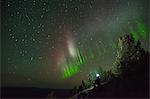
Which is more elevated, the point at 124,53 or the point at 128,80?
the point at 124,53

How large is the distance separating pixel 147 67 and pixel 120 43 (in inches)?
558

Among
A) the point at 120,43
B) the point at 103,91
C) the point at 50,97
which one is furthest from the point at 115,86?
the point at 50,97

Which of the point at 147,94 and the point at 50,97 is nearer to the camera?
the point at 147,94

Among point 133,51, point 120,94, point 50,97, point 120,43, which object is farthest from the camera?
point 50,97

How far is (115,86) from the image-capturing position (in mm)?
24531

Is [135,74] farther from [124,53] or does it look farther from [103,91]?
[124,53]

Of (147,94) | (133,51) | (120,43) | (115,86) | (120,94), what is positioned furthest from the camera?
(120,43)

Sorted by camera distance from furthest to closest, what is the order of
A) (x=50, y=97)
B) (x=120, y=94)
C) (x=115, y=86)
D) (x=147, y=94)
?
1. (x=50, y=97)
2. (x=115, y=86)
3. (x=120, y=94)
4. (x=147, y=94)

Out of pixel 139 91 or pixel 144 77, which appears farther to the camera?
pixel 144 77

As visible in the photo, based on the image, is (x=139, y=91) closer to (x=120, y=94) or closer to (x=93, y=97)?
(x=120, y=94)

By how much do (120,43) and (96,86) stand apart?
595 inches

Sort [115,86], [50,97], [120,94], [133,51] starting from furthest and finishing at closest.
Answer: [50,97] → [133,51] → [115,86] → [120,94]

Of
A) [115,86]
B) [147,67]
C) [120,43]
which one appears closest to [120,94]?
[115,86]

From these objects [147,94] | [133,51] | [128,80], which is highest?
[133,51]
